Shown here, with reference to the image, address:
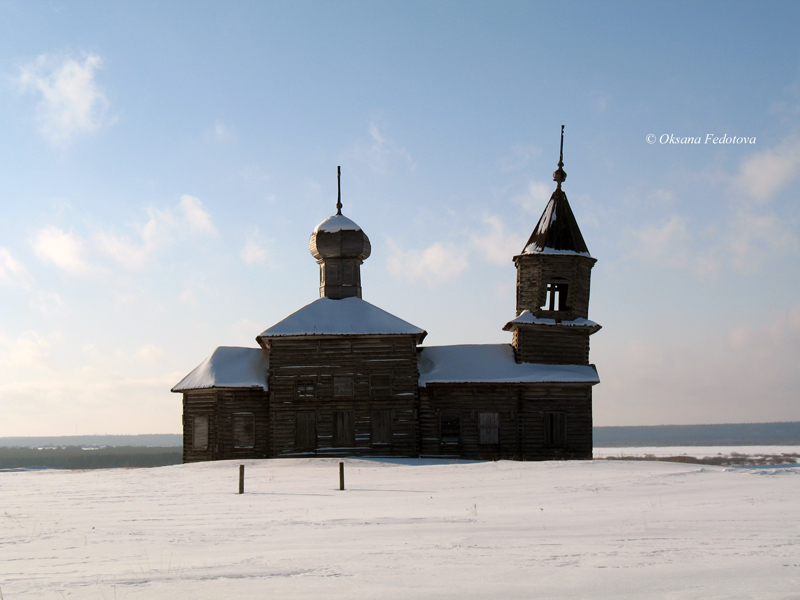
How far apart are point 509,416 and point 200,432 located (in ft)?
41.1

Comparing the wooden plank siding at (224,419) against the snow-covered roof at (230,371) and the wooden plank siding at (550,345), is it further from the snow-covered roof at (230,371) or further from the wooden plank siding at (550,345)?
the wooden plank siding at (550,345)

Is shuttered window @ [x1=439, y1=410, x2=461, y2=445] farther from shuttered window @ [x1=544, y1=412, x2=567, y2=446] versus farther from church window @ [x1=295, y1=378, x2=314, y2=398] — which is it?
church window @ [x1=295, y1=378, x2=314, y2=398]

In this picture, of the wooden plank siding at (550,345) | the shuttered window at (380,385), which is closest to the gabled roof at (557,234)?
the wooden plank siding at (550,345)

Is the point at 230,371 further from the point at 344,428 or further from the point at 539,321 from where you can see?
the point at 539,321

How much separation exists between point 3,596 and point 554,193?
101 ft

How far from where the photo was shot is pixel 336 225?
35.2m

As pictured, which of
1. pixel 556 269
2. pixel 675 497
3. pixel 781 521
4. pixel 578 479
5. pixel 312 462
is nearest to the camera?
pixel 781 521

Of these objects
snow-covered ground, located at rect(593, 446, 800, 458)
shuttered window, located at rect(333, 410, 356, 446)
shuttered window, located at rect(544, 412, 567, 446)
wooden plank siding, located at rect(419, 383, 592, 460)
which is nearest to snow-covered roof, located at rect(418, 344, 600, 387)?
wooden plank siding, located at rect(419, 383, 592, 460)

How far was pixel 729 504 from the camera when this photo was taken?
1381 cm

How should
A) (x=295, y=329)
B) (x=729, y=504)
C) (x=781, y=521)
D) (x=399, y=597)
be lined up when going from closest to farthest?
(x=399, y=597), (x=781, y=521), (x=729, y=504), (x=295, y=329)

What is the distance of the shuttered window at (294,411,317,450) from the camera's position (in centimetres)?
2989

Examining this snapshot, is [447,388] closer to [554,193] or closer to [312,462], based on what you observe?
[312,462]

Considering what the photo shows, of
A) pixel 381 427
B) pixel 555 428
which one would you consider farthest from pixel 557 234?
pixel 381 427

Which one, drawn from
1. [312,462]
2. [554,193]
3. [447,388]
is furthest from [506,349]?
[312,462]
